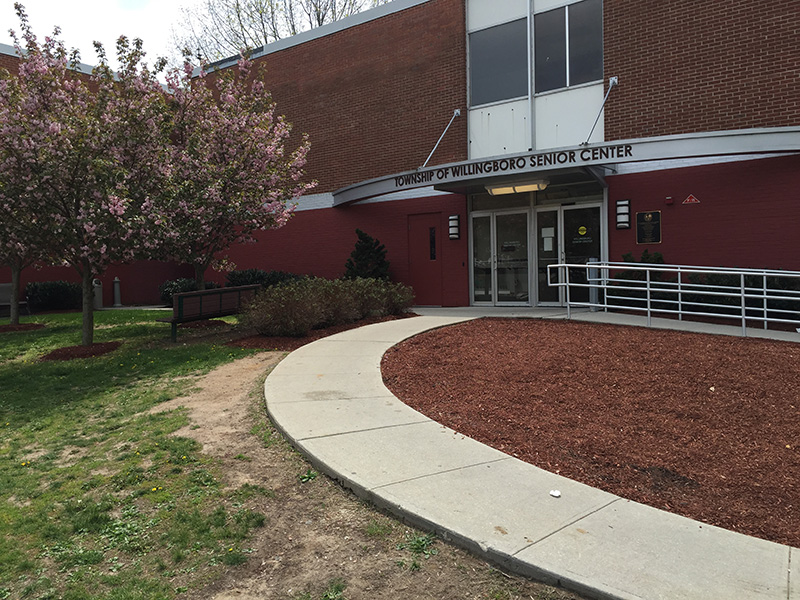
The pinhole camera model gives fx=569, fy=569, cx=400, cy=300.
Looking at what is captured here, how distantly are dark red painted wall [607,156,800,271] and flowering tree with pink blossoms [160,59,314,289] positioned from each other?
806 centimetres

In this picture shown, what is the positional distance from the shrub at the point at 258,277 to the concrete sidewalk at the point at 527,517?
39.6 ft

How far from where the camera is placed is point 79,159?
927 cm

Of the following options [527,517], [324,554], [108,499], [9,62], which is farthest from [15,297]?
[527,517]

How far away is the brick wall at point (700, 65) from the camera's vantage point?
37.8 feet

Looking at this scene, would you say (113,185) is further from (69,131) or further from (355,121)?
(355,121)

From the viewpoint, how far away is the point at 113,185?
31.8 feet

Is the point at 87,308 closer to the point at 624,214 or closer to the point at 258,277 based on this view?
the point at 258,277

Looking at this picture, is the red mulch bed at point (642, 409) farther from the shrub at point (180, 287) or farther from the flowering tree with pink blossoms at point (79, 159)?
the shrub at point (180, 287)

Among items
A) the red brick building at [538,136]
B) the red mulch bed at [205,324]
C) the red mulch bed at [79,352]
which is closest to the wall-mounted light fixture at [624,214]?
the red brick building at [538,136]

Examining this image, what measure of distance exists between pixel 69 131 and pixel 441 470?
8.42 meters

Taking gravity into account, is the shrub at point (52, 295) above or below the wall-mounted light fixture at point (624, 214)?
below

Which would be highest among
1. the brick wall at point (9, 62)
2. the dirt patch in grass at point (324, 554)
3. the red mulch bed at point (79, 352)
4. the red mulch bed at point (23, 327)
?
the brick wall at point (9, 62)

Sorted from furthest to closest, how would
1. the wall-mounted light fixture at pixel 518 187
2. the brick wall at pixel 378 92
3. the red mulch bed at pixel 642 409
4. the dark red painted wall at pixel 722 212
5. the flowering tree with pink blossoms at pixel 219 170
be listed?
1. the brick wall at pixel 378 92
2. the wall-mounted light fixture at pixel 518 187
3. the flowering tree with pink blossoms at pixel 219 170
4. the dark red painted wall at pixel 722 212
5. the red mulch bed at pixel 642 409

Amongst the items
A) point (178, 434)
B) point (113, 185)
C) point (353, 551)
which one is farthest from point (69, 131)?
point (353, 551)
